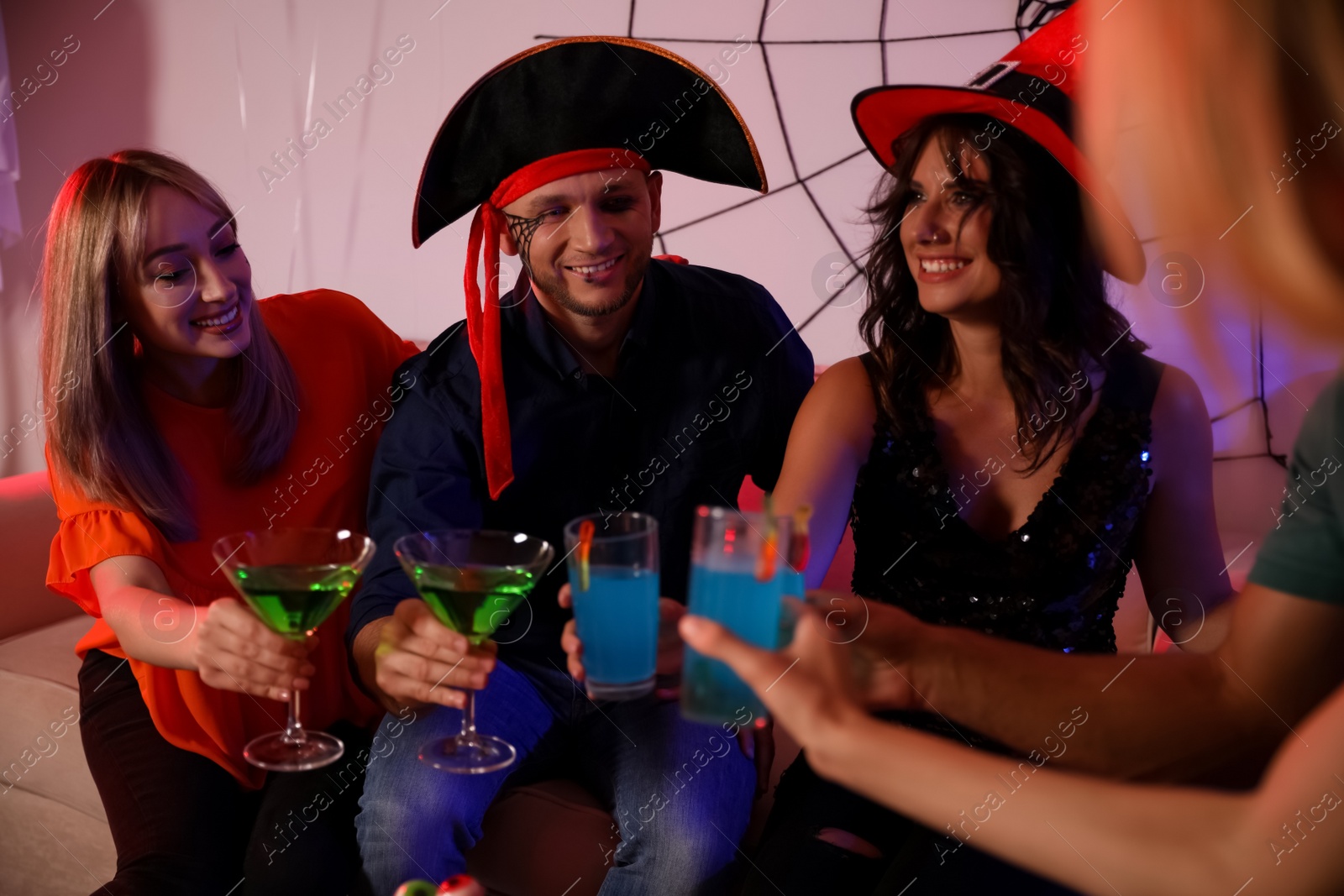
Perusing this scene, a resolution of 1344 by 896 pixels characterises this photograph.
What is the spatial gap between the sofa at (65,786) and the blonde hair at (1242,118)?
141 cm

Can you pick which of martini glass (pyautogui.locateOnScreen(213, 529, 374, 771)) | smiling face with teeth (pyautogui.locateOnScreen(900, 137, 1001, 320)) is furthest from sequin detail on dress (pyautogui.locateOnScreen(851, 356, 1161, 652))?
martini glass (pyautogui.locateOnScreen(213, 529, 374, 771))

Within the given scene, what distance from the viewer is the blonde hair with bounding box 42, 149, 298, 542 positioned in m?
2.16

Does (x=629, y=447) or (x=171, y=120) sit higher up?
(x=171, y=120)

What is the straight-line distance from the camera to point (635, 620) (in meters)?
1.49

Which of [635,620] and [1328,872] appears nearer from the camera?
[1328,872]

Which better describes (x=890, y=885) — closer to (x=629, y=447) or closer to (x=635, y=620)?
(x=635, y=620)

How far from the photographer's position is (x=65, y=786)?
2.50 m

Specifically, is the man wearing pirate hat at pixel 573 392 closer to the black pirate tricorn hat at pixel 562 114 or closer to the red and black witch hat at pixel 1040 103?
the black pirate tricorn hat at pixel 562 114

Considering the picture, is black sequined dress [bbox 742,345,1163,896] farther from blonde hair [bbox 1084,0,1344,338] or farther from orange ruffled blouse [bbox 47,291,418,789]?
orange ruffled blouse [bbox 47,291,418,789]

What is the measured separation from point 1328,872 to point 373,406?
2.07 meters

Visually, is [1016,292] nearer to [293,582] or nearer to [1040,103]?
[1040,103]

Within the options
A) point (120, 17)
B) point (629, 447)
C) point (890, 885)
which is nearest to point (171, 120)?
point (120, 17)

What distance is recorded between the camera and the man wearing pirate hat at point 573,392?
80.4 inches

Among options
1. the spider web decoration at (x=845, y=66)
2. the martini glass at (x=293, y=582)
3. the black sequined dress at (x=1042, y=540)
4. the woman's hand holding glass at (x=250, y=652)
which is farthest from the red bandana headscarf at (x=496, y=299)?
the spider web decoration at (x=845, y=66)
